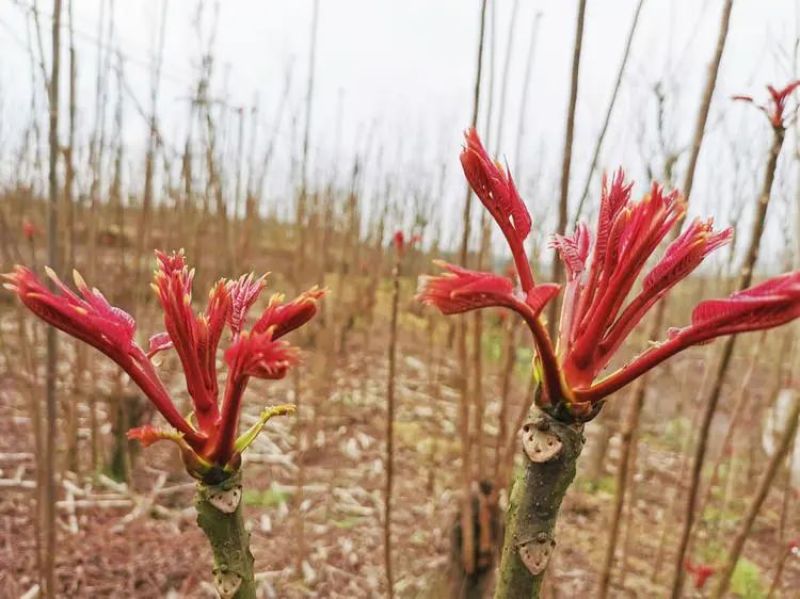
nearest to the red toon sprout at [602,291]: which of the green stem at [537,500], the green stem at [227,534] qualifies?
the green stem at [537,500]

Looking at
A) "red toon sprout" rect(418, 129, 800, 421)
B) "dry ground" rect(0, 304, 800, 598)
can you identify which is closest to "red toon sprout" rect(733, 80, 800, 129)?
"red toon sprout" rect(418, 129, 800, 421)

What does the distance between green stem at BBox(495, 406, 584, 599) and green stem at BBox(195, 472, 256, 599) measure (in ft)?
0.50

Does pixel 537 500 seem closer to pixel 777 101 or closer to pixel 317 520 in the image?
pixel 777 101

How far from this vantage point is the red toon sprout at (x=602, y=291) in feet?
1.16

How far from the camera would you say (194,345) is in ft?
1.35

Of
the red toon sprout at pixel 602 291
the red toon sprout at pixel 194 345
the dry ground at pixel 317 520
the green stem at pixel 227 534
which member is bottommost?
the dry ground at pixel 317 520

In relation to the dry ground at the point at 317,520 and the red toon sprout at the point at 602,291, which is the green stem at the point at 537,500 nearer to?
the red toon sprout at the point at 602,291

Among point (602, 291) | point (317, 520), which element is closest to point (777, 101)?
point (602, 291)

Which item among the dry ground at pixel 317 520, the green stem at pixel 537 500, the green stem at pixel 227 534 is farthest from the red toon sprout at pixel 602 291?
the dry ground at pixel 317 520

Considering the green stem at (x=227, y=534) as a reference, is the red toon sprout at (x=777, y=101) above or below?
above

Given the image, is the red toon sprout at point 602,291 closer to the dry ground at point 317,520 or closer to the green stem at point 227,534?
the green stem at point 227,534

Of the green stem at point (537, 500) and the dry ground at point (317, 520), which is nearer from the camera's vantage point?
the green stem at point (537, 500)

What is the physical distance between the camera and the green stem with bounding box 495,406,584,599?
0.39m

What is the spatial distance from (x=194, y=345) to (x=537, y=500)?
0.73 ft
